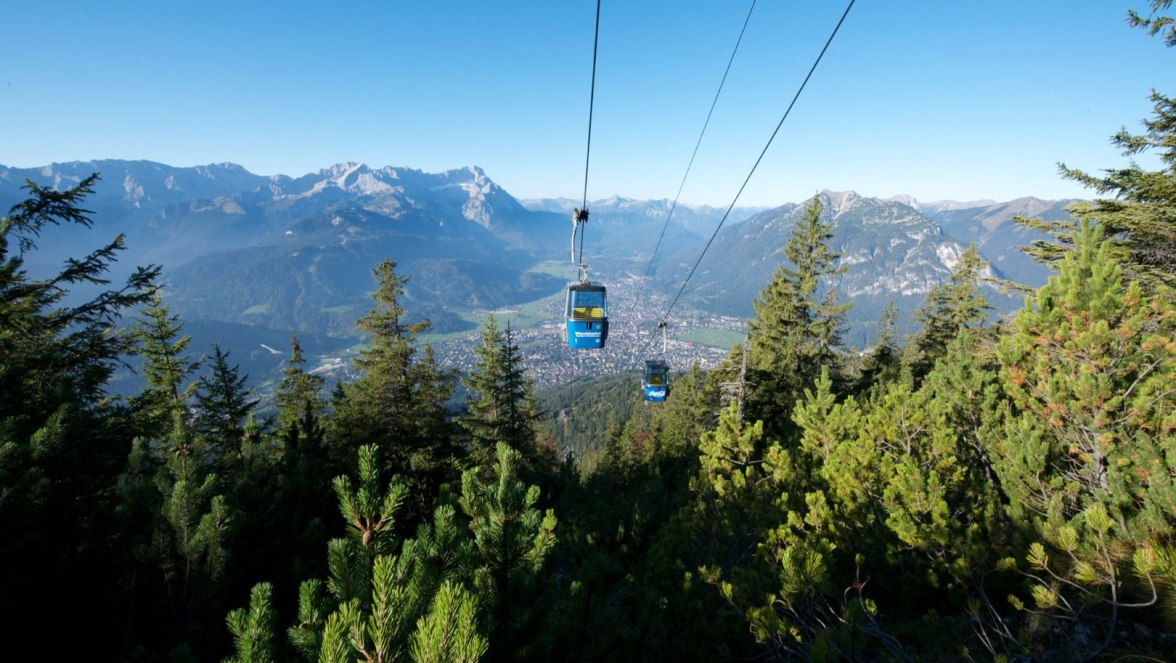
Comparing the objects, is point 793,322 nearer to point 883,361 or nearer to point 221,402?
point 883,361

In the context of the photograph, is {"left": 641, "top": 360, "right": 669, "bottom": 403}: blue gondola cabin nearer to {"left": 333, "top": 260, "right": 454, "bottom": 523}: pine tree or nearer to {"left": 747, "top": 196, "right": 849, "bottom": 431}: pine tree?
{"left": 747, "top": 196, "right": 849, "bottom": 431}: pine tree

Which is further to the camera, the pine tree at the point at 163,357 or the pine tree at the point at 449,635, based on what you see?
the pine tree at the point at 163,357

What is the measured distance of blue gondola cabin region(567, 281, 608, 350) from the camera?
50.1ft

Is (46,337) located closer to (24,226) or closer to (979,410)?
(24,226)

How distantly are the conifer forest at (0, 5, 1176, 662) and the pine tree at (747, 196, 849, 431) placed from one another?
11.1 meters

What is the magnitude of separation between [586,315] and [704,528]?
7846mm

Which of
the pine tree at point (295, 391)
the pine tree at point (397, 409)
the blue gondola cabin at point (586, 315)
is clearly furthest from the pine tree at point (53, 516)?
the pine tree at point (295, 391)

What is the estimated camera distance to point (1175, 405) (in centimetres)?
566

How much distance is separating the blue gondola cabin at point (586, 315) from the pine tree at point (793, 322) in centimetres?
1049

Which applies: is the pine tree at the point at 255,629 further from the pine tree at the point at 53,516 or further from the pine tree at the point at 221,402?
the pine tree at the point at 221,402

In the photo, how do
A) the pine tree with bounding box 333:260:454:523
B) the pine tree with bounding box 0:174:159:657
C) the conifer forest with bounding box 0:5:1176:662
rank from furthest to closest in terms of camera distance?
1. the pine tree with bounding box 333:260:454:523
2. the pine tree with bounding box 0:174:159:657
3. the conifer forest with bounding box 0:5:1176:662

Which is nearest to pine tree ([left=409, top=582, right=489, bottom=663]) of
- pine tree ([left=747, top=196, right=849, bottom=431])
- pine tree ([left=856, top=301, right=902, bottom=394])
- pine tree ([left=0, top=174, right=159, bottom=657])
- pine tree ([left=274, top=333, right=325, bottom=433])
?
pine tree ([left=0, top=174, right=159, bottom=657])

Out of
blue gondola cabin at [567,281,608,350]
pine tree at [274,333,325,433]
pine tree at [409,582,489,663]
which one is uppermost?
pine tree at [409,582,489,663]

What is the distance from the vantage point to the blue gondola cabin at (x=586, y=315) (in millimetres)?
15273
